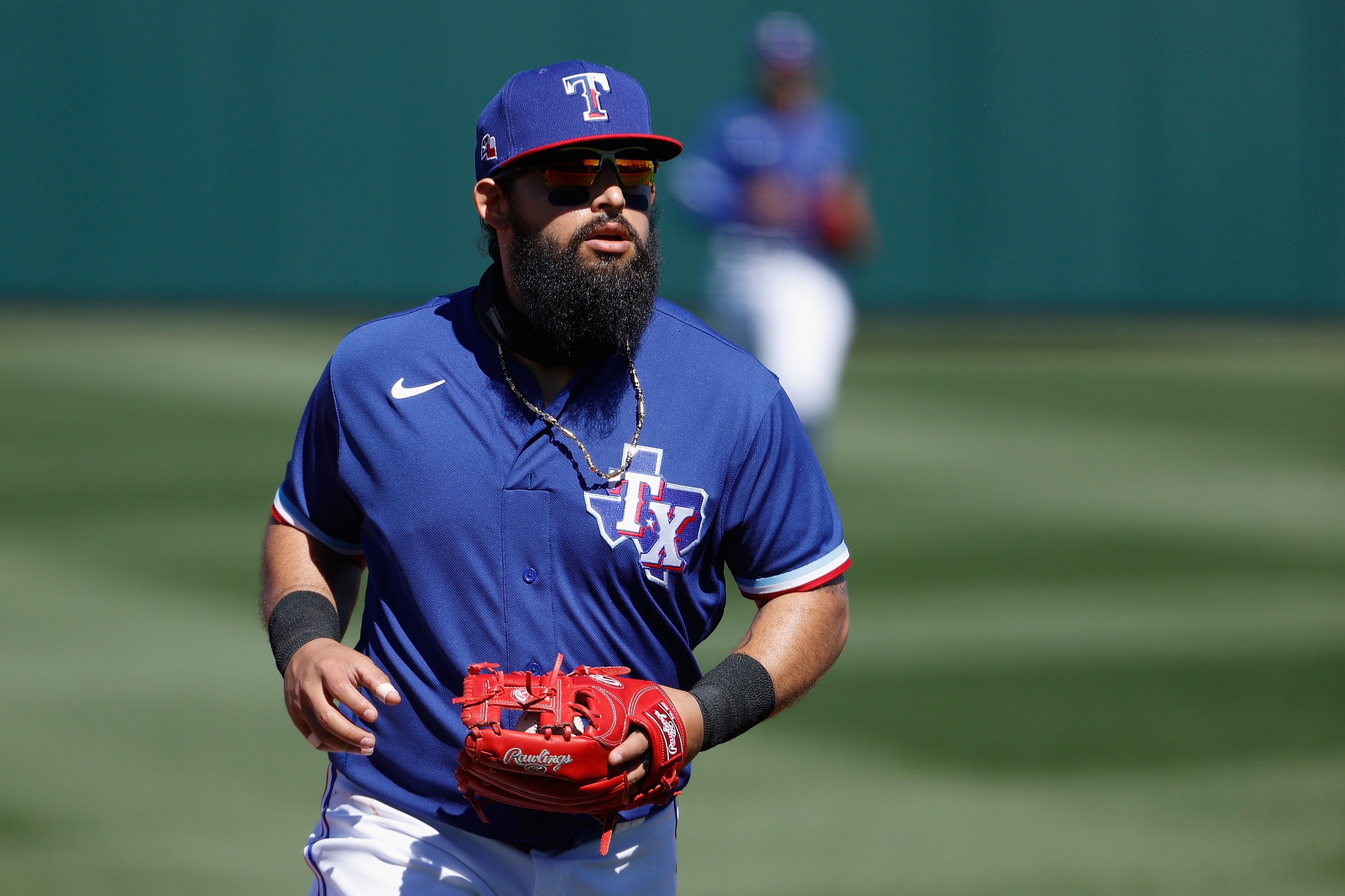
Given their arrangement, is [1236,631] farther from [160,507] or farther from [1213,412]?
[1213,412]

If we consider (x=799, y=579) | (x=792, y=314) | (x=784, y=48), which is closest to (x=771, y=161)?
(x=784, y=48)

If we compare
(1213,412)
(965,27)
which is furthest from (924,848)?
(965,27)

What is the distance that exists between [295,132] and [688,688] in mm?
21333

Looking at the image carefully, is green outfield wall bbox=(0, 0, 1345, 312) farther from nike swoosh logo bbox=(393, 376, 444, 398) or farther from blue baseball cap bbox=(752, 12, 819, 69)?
nike swoosh logo bbox=(393, 376, 444, 398)

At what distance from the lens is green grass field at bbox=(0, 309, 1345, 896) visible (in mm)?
5738

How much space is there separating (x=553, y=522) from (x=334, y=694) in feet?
1.76

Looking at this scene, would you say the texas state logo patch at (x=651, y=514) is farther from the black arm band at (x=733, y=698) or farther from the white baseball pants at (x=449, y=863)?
the white baseball pants at (x=449, y=863)

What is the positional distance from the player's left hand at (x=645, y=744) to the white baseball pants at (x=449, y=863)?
32 centimetres

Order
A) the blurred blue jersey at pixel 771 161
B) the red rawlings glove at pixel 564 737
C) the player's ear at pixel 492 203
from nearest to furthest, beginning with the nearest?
the red rawlings glove at pixel 564 737, the player's ear at pixel 492 203, the blurred blue jersey at pixel 771 161

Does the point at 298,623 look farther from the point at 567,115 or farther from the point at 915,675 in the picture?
the point at 915,675

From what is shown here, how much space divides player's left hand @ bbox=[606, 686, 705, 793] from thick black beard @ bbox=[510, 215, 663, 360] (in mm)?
739

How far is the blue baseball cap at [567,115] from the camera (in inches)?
130

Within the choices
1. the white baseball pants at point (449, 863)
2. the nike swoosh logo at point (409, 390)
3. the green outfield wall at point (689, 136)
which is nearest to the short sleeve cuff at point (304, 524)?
the nike swoosh logo at point (409, 390)

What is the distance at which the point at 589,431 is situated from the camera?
3.38 m
